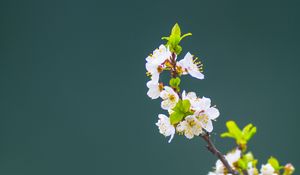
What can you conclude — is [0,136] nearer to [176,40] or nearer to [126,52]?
[126,52]

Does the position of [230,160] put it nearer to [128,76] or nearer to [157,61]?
[157,61]

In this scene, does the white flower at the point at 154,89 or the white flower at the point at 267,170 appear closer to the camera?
the white flower at the point at 267,170

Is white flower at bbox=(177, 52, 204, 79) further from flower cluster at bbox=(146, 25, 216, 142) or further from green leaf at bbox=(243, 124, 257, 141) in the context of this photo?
green leaf at bbox=(243, 124, 257, 141)

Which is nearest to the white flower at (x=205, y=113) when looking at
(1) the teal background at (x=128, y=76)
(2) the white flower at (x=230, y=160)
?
(2) the white flower at (x=230, y=160)

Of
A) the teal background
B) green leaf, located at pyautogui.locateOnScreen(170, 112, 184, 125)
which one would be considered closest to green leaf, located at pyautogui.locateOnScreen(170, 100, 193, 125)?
green leaf, located at pyautogui.locateOnScreen(170, 112, 184, 125)

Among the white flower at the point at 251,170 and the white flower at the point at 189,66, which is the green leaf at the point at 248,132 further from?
the white flower at the point at 189,66

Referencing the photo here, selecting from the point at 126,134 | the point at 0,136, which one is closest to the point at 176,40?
the point at 126,134

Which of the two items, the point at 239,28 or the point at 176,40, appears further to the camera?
the point at 239,28
